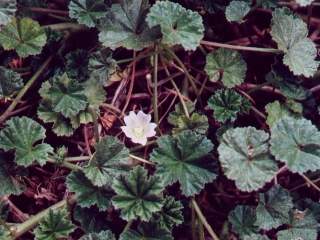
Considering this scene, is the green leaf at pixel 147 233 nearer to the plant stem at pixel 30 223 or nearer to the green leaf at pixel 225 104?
the plant stem at pixel 30 223

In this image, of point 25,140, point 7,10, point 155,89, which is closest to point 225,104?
point 155,89

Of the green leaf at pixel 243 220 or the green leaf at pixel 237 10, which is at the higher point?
the green leaf at pixel 237 10

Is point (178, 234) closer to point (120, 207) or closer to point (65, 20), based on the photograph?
point (120, 207)

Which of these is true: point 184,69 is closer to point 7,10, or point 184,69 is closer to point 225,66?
point 225,66

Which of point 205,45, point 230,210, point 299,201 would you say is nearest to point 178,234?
point 230,210

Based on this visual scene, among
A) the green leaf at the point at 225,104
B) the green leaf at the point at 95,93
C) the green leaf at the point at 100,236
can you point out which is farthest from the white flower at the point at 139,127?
the green leaf at the point at 100,236

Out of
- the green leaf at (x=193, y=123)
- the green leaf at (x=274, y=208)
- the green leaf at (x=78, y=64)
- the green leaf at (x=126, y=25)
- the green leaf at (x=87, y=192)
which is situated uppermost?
the green leaf at (x=126, y=25)

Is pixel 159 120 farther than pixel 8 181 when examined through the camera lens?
Yes
